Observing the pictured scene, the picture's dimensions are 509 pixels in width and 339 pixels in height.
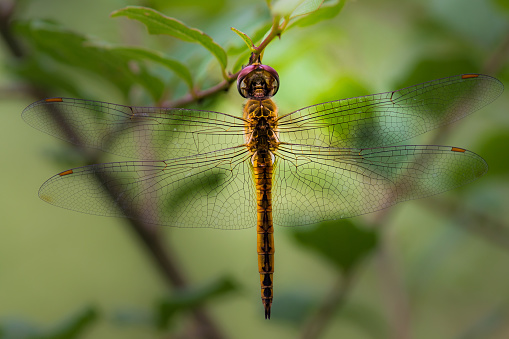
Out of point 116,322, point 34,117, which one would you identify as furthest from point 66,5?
point 116,322

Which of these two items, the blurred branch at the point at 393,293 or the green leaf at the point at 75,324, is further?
the blurred branch at the point at 393,293

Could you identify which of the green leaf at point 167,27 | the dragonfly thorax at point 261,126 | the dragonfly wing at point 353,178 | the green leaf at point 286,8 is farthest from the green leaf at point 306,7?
the dragonfly wing at point 353,178

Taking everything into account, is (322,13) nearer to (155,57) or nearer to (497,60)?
(155,57)

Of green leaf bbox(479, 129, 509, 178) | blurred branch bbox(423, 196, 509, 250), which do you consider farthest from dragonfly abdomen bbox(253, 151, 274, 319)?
green leaf bbox(479, 129, 509, 178)

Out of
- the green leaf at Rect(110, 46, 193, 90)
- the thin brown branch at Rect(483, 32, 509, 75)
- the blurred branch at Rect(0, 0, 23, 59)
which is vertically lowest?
the green leaf at Rect(110, 46, 193, 90)

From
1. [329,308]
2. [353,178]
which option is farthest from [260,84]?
[329,308]

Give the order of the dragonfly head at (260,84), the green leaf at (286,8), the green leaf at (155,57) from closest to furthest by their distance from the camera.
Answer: the green leaf at (286,8) → the green leaf at (155,57) → the dragonfly head at (260,84)

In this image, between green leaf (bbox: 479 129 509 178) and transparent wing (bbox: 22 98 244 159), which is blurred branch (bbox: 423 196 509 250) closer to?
green leaf (bbox: 479 129 509 178)

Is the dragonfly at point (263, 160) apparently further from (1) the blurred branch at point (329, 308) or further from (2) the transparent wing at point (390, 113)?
(1) the blurred branch at point (329, 308)
